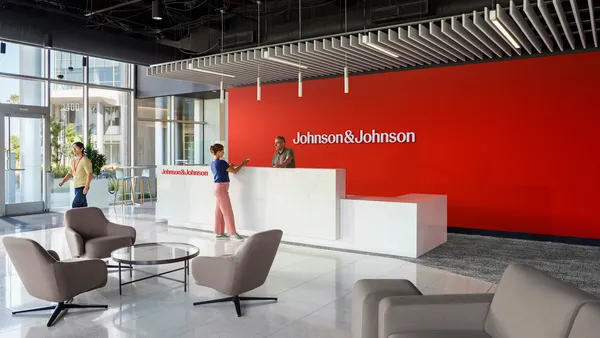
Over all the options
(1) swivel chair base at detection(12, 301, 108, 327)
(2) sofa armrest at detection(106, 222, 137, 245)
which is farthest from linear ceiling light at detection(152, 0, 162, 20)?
(1) swivel chair base at detection(12, 301, 108, 327)

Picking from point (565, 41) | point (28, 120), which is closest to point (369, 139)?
point (565, 41)

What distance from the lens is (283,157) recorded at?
28.1ft

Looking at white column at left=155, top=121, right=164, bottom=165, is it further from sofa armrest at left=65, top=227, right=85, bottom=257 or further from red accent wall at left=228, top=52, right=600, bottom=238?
sofa armrest at left=65, top=227, right=85, bottom=257

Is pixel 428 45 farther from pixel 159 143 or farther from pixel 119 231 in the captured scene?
pixel 159 143

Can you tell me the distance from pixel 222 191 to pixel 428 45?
4143 mm

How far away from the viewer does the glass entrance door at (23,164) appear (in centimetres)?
1132

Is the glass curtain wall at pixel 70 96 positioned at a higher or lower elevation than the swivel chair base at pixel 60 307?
higher

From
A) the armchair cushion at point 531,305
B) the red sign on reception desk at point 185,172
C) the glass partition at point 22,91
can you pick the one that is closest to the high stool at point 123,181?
the glass partition at point 22,91

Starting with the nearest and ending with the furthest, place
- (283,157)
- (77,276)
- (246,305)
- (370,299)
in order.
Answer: (370,299) < (77,276) < (246,305) < (283,157)

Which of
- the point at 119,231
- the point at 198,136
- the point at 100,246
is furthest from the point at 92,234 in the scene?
the point at 198,136

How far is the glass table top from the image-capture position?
15.8 feet

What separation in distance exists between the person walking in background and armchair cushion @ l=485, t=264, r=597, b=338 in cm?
578

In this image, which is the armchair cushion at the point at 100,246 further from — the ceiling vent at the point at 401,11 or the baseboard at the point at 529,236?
the baseboard at the point at 529,236

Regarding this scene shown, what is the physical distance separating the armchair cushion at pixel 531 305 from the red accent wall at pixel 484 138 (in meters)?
5.90
